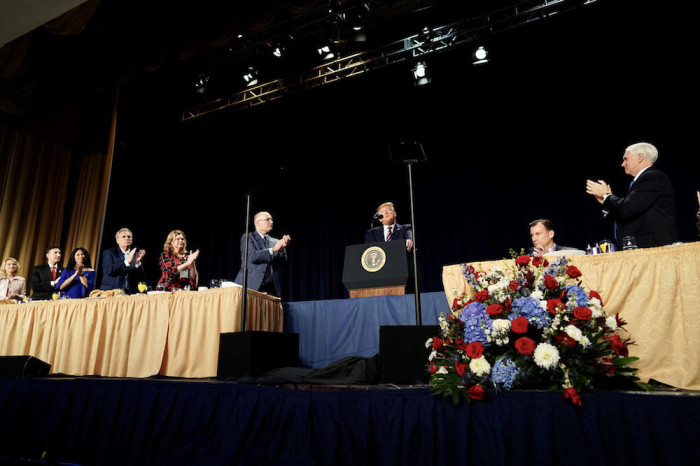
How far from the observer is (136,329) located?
13.8 ft

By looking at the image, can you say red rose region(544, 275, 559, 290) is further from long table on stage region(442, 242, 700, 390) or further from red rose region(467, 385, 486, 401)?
long table on stage region(442, 242, 700, 390)

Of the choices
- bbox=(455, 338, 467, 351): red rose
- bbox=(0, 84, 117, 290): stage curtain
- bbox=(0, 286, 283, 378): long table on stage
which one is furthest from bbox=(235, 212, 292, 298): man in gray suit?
bbox=(0, 84, 117, 290): stage curtain

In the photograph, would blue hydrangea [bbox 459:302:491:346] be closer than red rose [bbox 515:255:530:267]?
Yes

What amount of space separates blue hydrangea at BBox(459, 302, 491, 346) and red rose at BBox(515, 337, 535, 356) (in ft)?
0.46

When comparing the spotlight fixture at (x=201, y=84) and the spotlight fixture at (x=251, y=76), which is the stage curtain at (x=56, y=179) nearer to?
the spotlight fixture at (x=201, y=84)

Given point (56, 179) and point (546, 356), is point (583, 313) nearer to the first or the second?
point (546, 356)

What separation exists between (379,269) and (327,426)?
2.08 m

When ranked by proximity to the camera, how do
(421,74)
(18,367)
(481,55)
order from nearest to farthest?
(18,367)
(481,55)
(421,74)

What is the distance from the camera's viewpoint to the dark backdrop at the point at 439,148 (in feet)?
20.3

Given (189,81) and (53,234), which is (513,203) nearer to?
(189,81)

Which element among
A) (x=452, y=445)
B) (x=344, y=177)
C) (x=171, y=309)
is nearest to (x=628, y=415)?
(x=452, y=445)

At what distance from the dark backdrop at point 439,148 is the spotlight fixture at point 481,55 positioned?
29 cm

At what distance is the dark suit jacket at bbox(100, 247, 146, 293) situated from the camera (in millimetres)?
5293

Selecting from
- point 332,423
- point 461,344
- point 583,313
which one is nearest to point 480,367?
point 461,344
